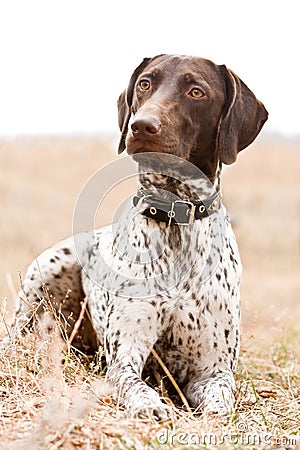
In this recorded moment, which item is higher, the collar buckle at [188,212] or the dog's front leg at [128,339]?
the collar buckle at [188,212]

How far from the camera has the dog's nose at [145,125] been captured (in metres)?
Result: 3.64

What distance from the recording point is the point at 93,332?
16.6 feet

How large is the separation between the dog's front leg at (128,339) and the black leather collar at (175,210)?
0.49 meters

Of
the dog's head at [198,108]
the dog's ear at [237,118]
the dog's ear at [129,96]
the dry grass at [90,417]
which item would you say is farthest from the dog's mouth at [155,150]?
the dry grass at [90,417]

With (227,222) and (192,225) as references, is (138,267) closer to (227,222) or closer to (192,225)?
(192,225)

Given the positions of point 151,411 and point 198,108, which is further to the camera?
point 198,108

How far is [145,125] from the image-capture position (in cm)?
363

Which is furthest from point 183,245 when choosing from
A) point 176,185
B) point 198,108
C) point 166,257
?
Answer: point 198,108

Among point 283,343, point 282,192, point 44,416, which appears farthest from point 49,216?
point 44,416

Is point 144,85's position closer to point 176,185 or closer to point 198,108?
point 198,108

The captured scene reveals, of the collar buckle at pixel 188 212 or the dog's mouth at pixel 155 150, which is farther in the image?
the collar buckle at pixel 188 212
